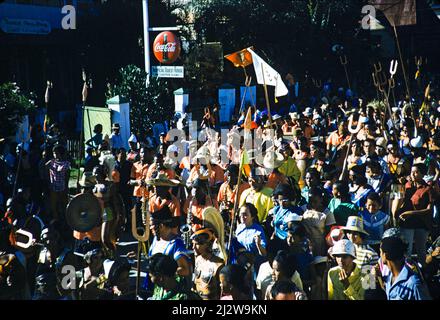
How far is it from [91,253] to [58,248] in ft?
2.45

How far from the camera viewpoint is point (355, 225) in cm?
607

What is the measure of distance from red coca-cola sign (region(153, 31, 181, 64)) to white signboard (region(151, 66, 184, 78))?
0.29 metres

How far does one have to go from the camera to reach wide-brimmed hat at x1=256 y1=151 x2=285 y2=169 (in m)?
9.16

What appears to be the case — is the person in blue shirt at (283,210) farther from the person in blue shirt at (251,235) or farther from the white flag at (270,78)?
the white flag at (270,78)

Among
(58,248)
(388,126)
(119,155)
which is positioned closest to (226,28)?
(388,126)

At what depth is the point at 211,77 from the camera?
25.5 metres

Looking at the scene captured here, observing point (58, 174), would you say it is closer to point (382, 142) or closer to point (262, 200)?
point (262, 200)

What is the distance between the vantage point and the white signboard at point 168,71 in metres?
17.7

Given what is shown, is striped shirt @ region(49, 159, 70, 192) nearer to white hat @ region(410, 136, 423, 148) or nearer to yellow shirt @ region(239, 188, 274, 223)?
yellow shirt @ region(239, 188, 274, 223)

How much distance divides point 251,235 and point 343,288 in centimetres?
135

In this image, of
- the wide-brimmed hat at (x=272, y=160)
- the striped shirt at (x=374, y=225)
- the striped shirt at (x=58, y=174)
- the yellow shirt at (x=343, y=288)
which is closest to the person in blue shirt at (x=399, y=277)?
the yellow shirt at (x=343, y=288)

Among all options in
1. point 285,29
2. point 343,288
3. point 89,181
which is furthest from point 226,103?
point 343,288

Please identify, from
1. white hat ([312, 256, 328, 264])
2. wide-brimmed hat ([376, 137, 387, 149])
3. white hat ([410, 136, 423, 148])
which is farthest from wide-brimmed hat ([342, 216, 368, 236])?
white hat ([410, 136, 423, 148])
